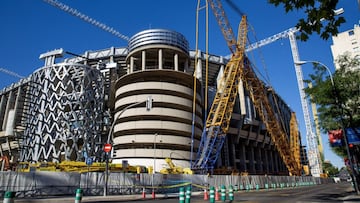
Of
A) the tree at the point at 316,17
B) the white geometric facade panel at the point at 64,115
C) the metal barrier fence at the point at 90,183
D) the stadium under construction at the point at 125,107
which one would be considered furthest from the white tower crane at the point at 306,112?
the tree at the point at 316,17

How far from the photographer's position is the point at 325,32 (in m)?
6.81

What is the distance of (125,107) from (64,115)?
15194 millimetres

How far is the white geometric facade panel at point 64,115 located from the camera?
57.8 metres

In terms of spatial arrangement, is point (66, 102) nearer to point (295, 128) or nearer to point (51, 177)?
point (51, 177)

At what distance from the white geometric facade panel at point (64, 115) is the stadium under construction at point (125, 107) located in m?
0.21

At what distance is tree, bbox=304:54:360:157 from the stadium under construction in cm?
3201

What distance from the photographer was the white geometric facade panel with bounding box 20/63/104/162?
2277 inches

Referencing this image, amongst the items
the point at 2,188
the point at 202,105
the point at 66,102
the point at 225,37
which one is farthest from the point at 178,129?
the point at 2,188

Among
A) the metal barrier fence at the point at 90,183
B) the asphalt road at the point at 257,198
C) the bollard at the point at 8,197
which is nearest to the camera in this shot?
the bollard at the point at 8,197

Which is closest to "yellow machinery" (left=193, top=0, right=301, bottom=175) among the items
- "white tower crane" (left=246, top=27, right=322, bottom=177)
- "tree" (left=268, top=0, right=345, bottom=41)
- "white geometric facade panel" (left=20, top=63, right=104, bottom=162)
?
"white geometric facade panel" (left=20, top=63, right=104, bottom=162)

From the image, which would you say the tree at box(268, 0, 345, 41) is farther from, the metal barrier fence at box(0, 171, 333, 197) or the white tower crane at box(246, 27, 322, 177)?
the white tower crane at box(246, 27, 322, 177)

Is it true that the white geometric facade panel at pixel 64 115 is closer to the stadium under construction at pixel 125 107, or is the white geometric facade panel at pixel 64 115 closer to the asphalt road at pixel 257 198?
the stadium under construction at pixel 125 107

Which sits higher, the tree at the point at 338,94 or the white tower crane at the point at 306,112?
the white tower crane at the point at 306,112

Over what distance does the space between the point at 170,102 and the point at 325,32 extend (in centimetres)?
5032
